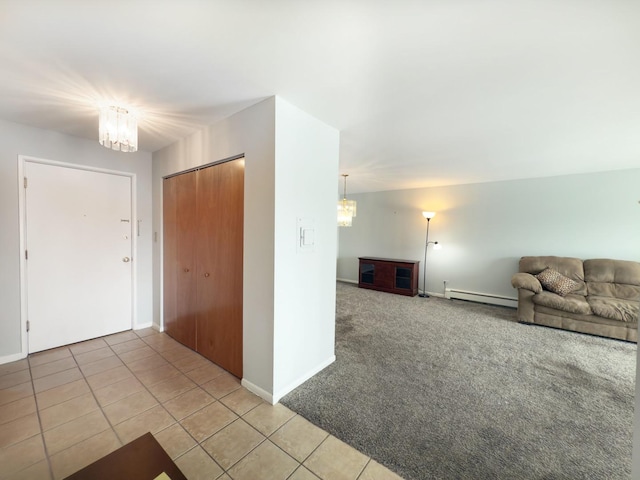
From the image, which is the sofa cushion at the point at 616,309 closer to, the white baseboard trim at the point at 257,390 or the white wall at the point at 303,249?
the white wall at the point at 303,249

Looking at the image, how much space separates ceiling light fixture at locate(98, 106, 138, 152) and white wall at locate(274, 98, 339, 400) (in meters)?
1.15

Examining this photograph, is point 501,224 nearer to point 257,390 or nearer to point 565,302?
point 565,302

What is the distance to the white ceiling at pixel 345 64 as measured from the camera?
3.77ft

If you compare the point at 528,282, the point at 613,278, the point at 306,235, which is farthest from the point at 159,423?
the point at 613,278

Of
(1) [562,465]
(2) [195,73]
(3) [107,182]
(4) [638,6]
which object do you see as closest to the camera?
(4) [638,6]

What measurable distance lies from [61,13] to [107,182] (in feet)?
7.53

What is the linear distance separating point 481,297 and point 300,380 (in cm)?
416

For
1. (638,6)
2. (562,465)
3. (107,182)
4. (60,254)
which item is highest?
(638,6)

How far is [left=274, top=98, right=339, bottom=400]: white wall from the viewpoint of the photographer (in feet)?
6.35

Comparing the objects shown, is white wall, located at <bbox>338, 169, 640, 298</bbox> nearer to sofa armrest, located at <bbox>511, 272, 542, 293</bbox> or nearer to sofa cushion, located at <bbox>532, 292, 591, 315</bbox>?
sofa armrest, located at <bbox>511, 272, 542, 293</bbox>

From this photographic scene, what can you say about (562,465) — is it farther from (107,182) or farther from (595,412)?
(107,182)

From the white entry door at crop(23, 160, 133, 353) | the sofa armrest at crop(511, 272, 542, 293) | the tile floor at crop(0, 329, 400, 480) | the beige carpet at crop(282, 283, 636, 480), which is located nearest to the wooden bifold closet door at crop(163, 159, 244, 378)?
the tile floor at crop(0, 329, 400, 480)

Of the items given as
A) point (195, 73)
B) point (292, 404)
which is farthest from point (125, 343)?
point (195, 73)

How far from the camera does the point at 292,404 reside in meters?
1.92
